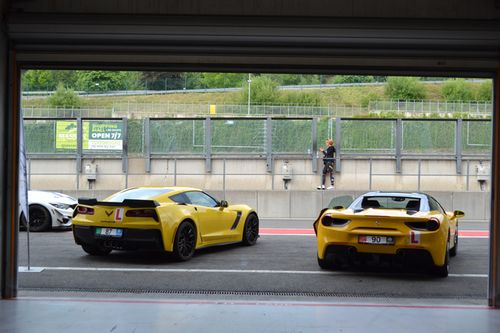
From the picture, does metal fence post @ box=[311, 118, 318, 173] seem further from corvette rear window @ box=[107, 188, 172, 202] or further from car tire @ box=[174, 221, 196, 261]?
car tire @ box=[174, 221, 196, 261]

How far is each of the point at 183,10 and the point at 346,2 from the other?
172 cm

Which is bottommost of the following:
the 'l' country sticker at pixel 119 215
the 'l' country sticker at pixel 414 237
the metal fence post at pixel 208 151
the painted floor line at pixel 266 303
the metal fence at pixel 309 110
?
the painted floor line at pixel 266 303

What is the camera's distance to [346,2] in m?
6.84

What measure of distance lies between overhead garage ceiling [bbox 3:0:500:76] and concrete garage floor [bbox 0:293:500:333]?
2.76 meters

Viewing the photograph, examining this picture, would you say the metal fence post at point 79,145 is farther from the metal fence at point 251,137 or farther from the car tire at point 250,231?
the car tire at point 250,231

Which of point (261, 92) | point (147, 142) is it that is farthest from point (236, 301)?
point (261, 92)

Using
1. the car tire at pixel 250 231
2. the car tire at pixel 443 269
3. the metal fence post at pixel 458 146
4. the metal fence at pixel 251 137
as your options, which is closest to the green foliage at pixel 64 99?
the metal fence at pixel 251 137

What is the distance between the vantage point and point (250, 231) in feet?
44.4

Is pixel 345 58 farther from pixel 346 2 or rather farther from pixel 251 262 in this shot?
pixel 251 262

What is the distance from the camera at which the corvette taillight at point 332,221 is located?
9981mm

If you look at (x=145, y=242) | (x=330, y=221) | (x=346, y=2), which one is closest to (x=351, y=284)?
(x=330, y=221)

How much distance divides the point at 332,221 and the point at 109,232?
3.73 metres

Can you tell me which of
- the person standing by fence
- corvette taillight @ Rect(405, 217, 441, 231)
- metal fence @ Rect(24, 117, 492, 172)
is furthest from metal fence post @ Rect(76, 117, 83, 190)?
corvette taillight @ Rect(405, 217, 441, 231)

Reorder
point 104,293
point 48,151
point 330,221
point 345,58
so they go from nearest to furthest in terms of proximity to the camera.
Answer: point 345,58 < point 104,293 < point 330,221 < point 48,151
